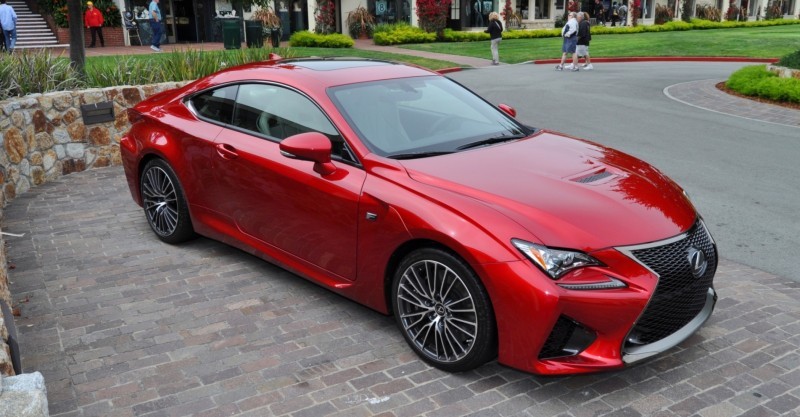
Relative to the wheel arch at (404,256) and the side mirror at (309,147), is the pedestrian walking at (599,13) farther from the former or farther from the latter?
the wheel arch at (404,256)

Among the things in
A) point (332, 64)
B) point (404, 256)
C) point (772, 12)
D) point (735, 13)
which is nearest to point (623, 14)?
point (735, 13)

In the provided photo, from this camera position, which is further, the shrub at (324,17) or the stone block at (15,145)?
the shrub at (324,17)

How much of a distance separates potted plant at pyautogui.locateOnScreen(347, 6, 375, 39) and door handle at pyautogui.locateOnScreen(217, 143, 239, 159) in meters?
31.9

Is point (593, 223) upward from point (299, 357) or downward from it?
upward

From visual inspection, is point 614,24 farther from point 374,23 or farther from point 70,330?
point 70,330

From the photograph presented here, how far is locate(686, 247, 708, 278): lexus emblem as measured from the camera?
4.18 meters

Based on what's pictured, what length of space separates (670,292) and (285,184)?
259 centimetres

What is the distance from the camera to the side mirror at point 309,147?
4.66m

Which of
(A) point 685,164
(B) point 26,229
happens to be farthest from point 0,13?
(A) point 685,164

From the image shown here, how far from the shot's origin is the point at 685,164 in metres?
9.82

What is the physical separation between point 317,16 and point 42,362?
32.2 metres

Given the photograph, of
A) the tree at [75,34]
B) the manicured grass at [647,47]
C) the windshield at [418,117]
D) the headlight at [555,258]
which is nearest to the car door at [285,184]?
the windshield at [418,117]

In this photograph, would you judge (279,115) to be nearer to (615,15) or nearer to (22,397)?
(22,397)

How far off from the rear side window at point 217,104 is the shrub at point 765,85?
1312 centimetres
